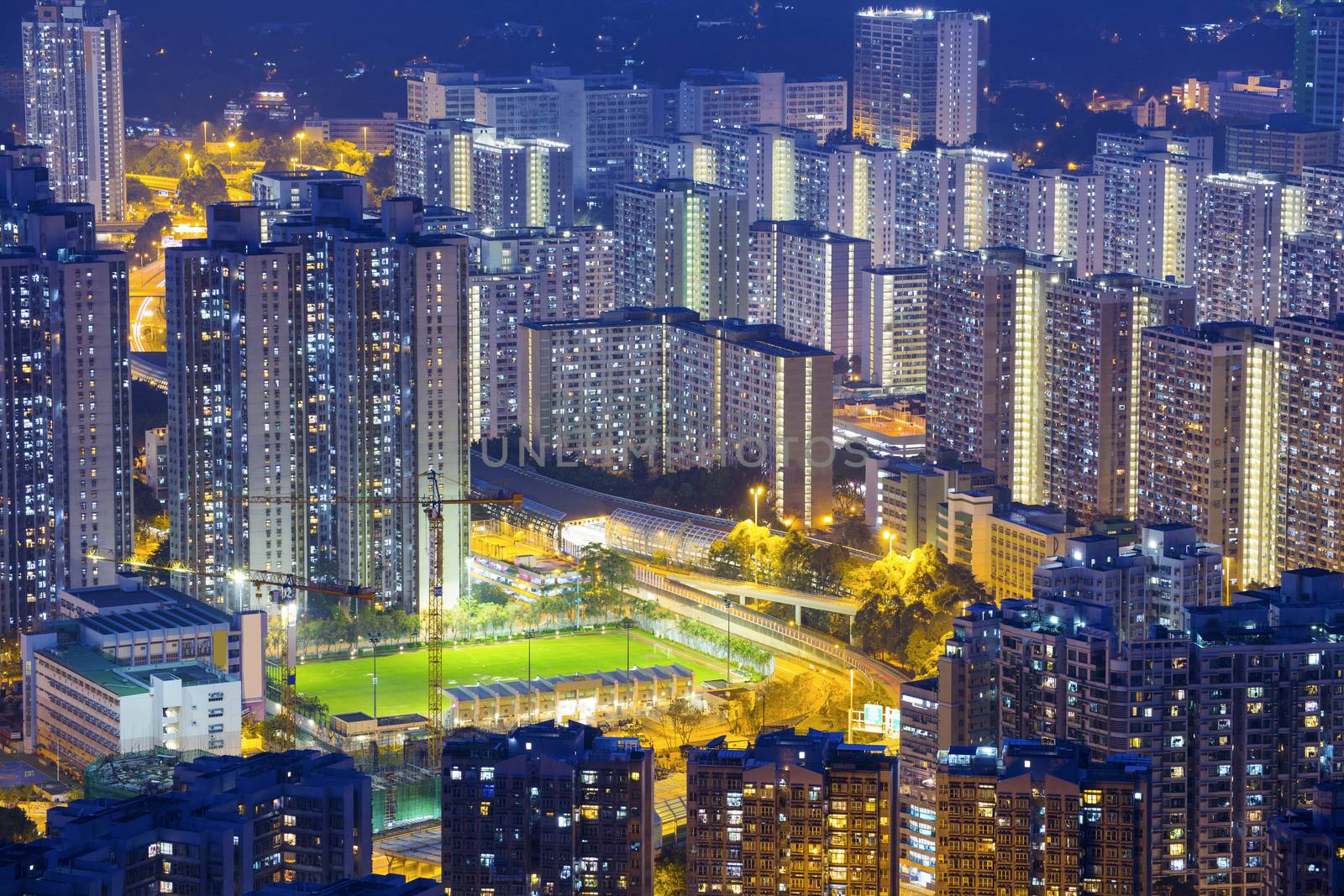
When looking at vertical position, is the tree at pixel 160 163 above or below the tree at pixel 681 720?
above

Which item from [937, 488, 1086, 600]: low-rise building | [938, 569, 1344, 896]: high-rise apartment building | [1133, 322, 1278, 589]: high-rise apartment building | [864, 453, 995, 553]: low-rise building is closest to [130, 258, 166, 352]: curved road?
[864, 453, 995, 553]: low-rise building

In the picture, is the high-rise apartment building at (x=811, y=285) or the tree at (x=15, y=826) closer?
the tree at (x=15, y=826)

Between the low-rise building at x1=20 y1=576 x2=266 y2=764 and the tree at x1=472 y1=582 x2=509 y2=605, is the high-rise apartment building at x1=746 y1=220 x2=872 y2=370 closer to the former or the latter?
the tree at x1=472 y1=582 x2=509 y2=605

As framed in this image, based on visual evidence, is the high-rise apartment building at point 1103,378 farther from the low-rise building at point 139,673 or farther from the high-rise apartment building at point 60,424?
the high-rise apartment building at point 60,424

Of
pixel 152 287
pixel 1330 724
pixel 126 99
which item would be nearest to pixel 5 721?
pixel 1330 724

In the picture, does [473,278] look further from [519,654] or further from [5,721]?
[5,721]

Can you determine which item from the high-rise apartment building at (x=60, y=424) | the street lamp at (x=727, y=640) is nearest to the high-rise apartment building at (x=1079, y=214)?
the street lamp at (x=727, y=640)
